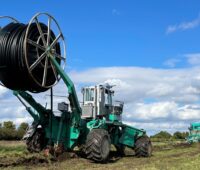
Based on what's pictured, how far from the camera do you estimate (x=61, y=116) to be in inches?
699

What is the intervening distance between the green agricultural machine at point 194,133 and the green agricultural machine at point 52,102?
1426 cm

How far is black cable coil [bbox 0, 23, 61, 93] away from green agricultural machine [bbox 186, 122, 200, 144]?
2060 cm

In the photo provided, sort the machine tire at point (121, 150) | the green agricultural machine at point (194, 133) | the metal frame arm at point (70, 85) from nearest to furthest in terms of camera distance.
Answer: the metal frame arm at point (70, 85)
the machine tire at point (121, 150)
the green agricultural machine at point (194, 133)

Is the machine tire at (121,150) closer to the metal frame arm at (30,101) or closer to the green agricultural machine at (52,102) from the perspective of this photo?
the green agricultural machine at (52,102)

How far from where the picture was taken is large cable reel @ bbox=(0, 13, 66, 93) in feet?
48.4

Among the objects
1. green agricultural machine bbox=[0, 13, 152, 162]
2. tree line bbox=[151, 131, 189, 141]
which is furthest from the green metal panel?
tree line bbox=[151, 131, 189, 141]

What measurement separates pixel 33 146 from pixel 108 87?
408 cm

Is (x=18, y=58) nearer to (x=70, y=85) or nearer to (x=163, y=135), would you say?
(x=70, y=85)

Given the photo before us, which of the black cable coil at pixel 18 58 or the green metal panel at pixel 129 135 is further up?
the black cable coil at pixel 18 58

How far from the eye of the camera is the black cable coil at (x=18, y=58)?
48.3 feet

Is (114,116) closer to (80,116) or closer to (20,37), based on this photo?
(80,116)

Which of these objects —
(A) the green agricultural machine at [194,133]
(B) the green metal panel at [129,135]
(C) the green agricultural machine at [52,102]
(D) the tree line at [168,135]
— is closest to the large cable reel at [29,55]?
(C) the green agricultural machine at [52,102]

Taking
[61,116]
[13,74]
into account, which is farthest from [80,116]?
[13,74]

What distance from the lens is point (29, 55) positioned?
1517 cm
